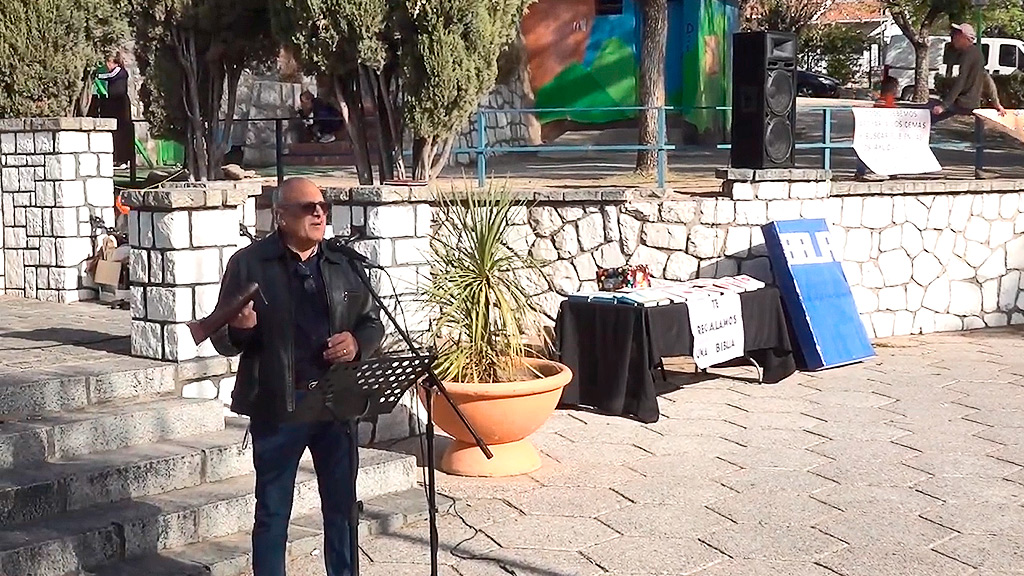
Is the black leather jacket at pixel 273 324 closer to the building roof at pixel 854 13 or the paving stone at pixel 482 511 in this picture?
the paving stone at pixel 482 511

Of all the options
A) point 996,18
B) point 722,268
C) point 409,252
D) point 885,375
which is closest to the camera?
point 409,252

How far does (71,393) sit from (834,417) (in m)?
4.38

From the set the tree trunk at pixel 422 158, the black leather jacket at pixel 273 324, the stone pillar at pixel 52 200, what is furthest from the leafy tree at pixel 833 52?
the black leather jacket at pixel 273 324

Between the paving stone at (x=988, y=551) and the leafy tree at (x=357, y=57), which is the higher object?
the leafy tree at (x=357, y=57)

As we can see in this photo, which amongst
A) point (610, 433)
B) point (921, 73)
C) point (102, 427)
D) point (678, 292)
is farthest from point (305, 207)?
point (921, 73)

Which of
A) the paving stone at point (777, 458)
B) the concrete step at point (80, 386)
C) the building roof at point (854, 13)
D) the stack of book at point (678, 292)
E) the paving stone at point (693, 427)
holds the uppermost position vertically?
the building roof at point (854, 13)

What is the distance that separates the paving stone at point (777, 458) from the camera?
668cm

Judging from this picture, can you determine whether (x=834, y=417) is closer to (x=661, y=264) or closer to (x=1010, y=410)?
(x=1010, y=410)

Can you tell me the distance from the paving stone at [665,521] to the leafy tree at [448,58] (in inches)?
154

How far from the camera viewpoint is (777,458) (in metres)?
6.82

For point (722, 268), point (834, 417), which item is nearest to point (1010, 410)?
point (834, 417)

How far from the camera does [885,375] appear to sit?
9055mm

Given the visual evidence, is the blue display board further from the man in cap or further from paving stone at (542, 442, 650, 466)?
paving stone at (542, 442, 650, 466)

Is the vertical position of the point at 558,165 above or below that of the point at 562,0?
below
